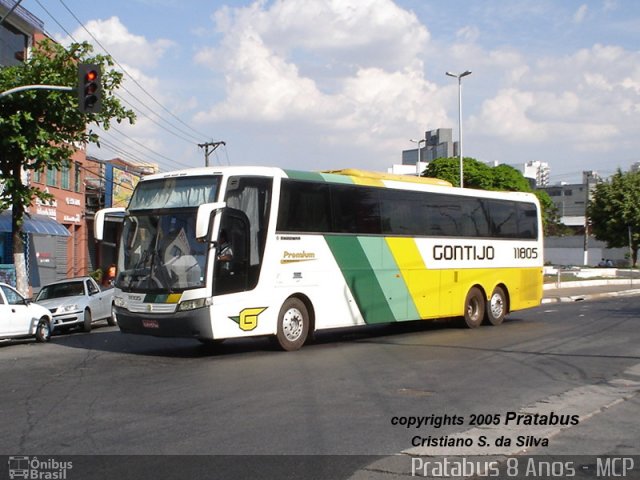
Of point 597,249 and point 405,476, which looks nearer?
point 405,476

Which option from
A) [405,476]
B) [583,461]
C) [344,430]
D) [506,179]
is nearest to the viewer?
[405,476]

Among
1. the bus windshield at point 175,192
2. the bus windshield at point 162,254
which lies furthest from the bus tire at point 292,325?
the bus windshield at point 175,192

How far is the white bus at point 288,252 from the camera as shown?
13180mm

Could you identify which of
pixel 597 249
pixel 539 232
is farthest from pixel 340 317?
pixel 597 249

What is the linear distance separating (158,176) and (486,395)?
7460 mm

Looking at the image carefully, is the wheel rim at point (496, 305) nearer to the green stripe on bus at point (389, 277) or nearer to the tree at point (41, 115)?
the green stripe on bus at point (389, 277)

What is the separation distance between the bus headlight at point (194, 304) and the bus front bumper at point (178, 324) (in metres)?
0.07

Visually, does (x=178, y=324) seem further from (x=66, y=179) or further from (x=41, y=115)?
(x=66, y=179)

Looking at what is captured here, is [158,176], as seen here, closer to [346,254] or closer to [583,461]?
[346,254]

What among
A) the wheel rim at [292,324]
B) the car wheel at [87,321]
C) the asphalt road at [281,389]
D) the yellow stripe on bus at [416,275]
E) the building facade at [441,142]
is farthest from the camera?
the building facade at [441,142]

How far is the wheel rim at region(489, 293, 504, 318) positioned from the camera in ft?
66.7

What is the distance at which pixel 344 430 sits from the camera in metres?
7.71

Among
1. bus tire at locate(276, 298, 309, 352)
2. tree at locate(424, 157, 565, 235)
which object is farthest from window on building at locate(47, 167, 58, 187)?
tree at locate(424, 157, 565, 235)

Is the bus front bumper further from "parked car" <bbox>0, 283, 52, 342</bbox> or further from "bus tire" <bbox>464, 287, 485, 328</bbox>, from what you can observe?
"bus tire" <bbox>464, 287, 485, 328</bbox>
